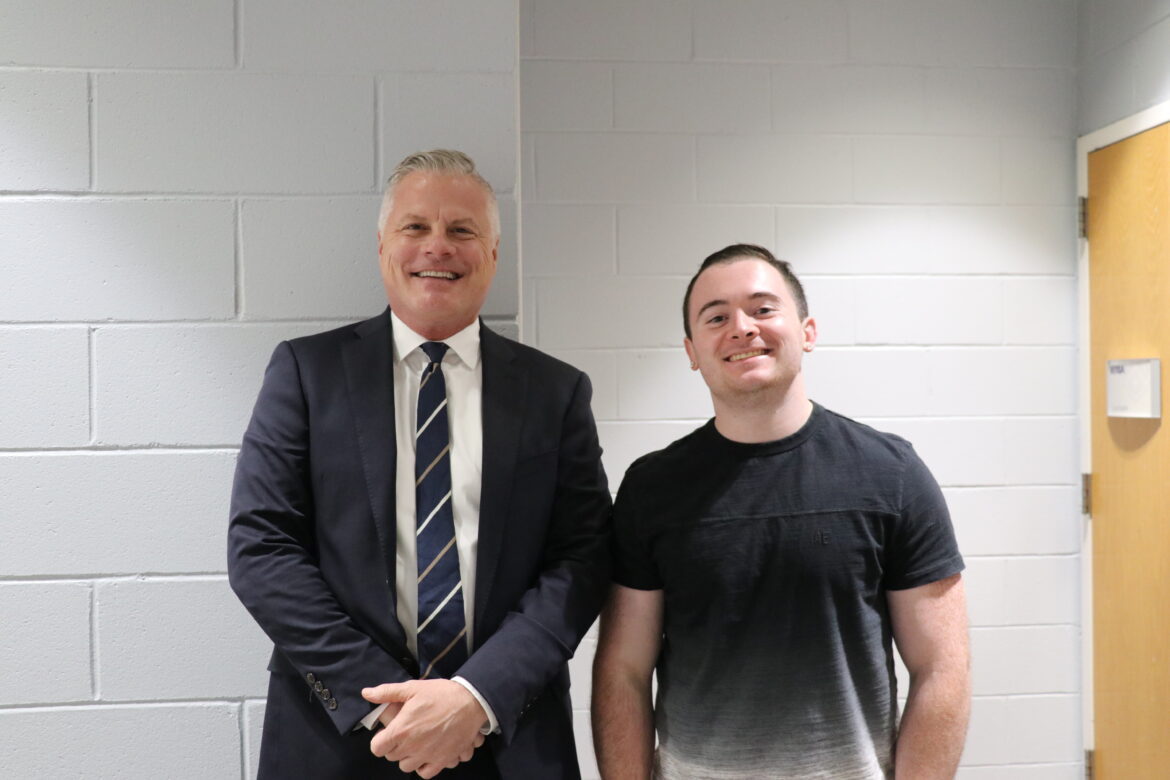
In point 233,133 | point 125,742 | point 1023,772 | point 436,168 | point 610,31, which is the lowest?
point 1023,772

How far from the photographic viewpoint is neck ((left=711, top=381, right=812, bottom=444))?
1607mm

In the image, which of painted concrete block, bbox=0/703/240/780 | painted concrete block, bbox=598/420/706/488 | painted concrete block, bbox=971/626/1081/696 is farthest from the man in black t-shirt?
painted concrete block, bbox=971/626/1081/696

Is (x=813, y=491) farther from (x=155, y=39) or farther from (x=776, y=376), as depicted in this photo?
(x=155, y=39)

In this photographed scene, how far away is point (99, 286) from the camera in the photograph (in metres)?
1.89

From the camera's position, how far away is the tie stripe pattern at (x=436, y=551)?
60.0 inches

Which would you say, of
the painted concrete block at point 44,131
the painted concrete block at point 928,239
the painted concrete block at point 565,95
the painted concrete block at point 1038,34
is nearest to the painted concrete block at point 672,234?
the painted concrete block at point 928,239

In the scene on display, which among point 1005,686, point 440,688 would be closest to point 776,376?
point 440,688

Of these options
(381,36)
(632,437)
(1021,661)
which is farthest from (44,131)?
(1021,661)

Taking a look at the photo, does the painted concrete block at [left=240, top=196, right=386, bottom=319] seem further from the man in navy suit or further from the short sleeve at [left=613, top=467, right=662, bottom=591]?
the short sleeve at [left=613, top=467, right=662, bottom=591]

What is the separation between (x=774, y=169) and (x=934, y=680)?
1740mm

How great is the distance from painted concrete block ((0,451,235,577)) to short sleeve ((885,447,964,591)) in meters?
1.32

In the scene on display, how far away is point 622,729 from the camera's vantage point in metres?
1.62

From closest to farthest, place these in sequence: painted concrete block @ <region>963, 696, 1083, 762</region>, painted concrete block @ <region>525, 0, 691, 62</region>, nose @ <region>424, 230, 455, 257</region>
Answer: nose @ <region>424, 230, 455, 257</region> < painted concrete block @ <region>525, 0, 691, 62</region> < painted concrete block @ <region>963, 696, 1083, 762</region>

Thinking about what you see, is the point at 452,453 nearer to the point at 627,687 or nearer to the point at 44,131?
the point at 627,687
